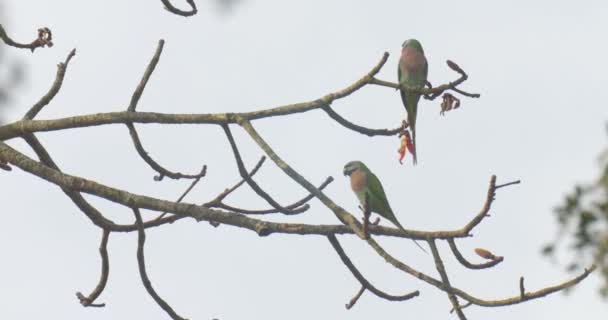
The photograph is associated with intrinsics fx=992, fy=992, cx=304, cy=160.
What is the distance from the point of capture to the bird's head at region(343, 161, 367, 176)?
26.4 feet

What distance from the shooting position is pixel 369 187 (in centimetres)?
773

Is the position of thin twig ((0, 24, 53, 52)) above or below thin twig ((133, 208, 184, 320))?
above

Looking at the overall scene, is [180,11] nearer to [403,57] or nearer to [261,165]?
[261,165]

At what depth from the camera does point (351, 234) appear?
445cm

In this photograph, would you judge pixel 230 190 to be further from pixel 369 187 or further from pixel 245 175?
pixel 369 187

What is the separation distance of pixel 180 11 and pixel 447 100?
1.60m

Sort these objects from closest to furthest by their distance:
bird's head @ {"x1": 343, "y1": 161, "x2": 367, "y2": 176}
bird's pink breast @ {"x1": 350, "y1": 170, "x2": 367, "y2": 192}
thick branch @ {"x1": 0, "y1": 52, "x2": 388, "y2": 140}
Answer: thick branch @ {"x1": 0, "y1": 52, "x2": 388, "y2": 140} < bird's pink breast @ {"x1": 350, "y1": 170, "x2": 367, "y2": 192} < bird's head @ {"x1": 343, "y1": 161, "x2": 367, "y2": 176}

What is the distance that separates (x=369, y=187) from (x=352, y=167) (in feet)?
1.39

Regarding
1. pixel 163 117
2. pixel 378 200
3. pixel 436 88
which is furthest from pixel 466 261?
pixel 378 200

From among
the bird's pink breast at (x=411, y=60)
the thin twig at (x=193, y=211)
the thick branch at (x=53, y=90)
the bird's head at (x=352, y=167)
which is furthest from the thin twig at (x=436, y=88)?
the bird's pink breast at (x=411, y=60)

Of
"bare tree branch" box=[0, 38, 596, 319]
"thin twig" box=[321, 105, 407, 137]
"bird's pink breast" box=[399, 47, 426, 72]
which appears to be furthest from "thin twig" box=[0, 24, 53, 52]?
"bird's pink breast" box=[399, 47, 426, 72]

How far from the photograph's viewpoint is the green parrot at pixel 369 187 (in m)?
7.27

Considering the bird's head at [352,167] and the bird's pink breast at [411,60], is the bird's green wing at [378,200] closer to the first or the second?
the bird's head at [352,167]

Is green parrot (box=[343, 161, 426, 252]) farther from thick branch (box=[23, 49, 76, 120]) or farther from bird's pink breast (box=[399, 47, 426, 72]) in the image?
thick branch (box=[23, 49, 76, 120])
